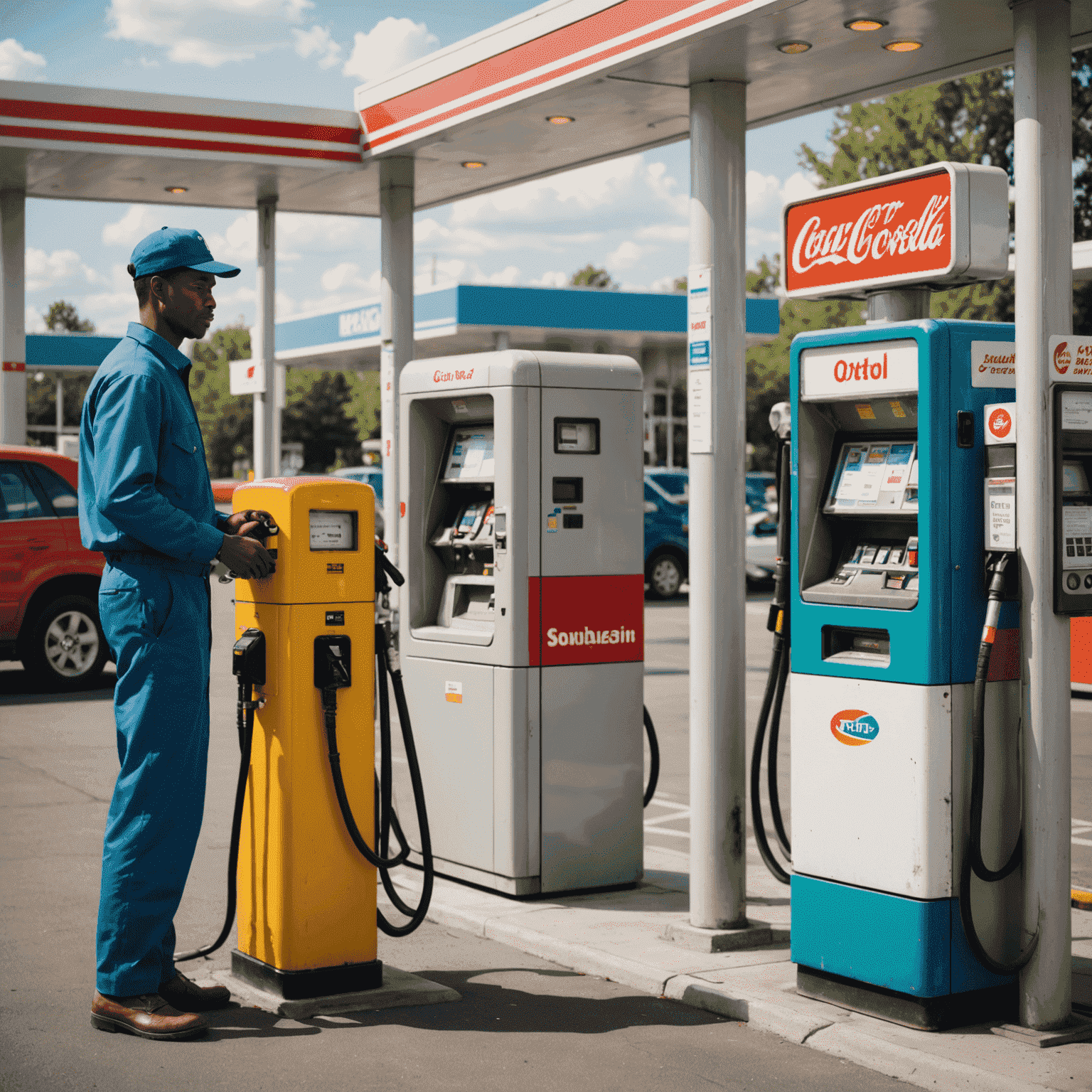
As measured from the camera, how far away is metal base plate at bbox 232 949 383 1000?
494 centimetres

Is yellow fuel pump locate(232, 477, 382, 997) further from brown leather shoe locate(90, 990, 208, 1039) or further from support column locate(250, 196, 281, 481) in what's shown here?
support column locate(250, 196, 281, 481)

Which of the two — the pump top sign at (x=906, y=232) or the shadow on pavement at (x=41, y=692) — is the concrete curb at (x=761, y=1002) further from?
the shadow on pavement at (x=41, y=692)

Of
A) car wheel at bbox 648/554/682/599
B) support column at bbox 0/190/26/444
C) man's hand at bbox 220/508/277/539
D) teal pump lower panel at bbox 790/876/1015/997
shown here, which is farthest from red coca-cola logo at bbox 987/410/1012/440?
car wheel at bbox 648/554/682/599

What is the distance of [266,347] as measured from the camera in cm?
1179

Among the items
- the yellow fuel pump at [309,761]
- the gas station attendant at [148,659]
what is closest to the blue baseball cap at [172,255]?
the gas station attendant at [148,659]

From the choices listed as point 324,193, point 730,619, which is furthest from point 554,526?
point 324,193

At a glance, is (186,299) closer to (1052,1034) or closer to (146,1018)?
(146,1018)

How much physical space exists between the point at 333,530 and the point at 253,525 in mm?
278

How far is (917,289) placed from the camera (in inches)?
196

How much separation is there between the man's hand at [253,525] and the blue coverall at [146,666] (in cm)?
18

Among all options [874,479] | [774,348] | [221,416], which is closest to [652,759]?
[874,479]

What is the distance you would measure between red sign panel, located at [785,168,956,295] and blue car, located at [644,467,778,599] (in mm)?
16716

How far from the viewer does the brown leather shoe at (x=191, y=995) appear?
16.0 ft

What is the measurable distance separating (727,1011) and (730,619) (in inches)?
60.9
